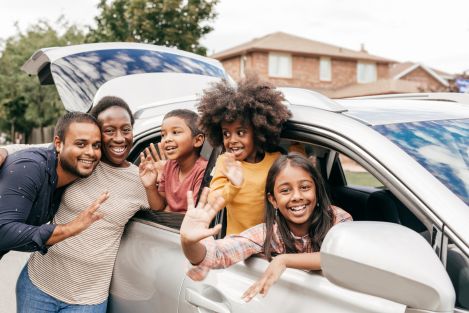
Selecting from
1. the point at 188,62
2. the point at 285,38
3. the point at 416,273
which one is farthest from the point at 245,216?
the point at 285,38

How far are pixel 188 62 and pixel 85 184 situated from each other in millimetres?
2433

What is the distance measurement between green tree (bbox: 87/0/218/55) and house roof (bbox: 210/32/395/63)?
1472cm

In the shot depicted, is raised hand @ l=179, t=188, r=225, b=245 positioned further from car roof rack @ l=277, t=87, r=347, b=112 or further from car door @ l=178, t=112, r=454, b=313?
car roof rack @ l=277, t=87, r=347, b=112

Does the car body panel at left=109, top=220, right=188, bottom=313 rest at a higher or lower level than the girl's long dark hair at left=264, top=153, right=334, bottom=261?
lower

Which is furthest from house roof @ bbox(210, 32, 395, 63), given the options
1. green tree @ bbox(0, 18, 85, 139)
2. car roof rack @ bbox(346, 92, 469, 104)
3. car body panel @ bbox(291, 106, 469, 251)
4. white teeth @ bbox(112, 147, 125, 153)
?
car body panel @ bbox(291, 106, 469, 251)

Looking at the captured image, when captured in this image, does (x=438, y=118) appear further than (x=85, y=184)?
No

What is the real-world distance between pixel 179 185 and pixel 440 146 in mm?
1458

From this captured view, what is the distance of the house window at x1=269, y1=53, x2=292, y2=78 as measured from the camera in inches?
1593

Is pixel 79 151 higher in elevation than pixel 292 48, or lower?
lower

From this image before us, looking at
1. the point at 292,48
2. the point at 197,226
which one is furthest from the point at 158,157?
the point at 292,48

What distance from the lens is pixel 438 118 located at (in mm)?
2400

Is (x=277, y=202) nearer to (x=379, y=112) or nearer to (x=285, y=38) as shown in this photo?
(x=379, y=112)

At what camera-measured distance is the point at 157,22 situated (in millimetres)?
25391

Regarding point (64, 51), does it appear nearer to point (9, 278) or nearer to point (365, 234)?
point (9, 278)
